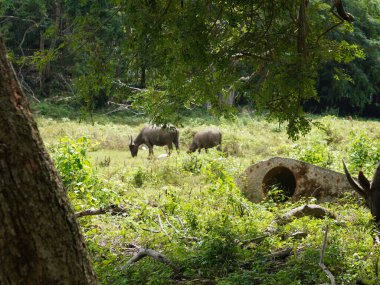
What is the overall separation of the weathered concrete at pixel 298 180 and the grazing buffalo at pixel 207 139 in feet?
36.2

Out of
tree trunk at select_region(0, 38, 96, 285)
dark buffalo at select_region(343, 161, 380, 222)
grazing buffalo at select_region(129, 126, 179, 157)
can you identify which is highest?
tree trunk at select_region(0, 38, 96, 285)

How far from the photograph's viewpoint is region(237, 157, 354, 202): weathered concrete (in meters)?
10.4

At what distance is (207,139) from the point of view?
2216 cm

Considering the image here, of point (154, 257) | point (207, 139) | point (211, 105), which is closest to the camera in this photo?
point (154, 257)

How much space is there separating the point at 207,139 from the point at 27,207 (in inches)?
750

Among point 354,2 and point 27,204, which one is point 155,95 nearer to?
point 27,204

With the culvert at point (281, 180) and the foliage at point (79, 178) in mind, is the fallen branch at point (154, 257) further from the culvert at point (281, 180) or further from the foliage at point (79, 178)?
the culvert at point (281, 180)

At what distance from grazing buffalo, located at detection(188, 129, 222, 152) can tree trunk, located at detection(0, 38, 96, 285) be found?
18711 millimetres

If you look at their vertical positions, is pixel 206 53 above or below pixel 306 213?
above

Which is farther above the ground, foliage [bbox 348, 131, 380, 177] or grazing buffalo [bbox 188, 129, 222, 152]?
foliage [bbox 348, 131, 380, 177]

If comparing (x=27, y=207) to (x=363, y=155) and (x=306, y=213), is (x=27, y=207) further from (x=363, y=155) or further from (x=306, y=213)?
(x=363, y=155)

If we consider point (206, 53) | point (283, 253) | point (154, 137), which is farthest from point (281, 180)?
point (154, 137)

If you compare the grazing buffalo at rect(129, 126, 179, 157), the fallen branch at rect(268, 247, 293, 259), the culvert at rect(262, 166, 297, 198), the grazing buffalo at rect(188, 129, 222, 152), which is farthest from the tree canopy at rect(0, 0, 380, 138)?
the grazing buffalo at rect(129, 126, 179, 157)

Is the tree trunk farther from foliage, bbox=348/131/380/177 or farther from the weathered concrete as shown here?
foliage, bbox=348/131/380/177
